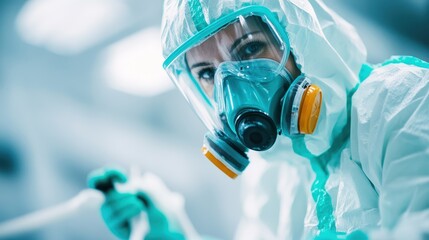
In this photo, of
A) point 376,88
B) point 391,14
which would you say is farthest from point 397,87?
point 391,14

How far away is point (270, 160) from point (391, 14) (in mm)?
1186

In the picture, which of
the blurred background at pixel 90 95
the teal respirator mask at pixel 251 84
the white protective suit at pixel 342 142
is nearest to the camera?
the white protective suit at pixel 342 142

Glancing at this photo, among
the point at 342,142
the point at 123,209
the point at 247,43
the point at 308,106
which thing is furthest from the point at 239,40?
the point at 123,209

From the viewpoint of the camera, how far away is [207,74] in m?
1.24

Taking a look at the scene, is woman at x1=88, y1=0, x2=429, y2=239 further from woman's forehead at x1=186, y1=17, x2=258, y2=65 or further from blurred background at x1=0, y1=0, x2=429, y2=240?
blurred background at x1=0, y1=0, x2=429, y2=240

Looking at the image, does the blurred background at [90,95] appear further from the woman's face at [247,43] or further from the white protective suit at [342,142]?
the woman's face at [247,43]

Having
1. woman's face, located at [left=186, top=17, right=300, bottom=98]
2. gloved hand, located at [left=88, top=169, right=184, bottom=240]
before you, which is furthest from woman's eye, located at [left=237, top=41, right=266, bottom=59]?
gloved hand, located at [left=88, top=169, right=184, bottom=240]

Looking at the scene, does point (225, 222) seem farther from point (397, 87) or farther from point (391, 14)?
point (397, 87)

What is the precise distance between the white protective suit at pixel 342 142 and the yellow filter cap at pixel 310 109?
0.06 metres

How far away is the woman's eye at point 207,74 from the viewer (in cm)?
122

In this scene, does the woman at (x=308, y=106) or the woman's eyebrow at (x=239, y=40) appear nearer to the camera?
the woman at (x=308, y=106)

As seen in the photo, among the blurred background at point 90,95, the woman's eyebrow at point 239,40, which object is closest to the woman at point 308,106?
the woman's eyebrow at point 239,40

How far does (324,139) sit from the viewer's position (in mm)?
1142

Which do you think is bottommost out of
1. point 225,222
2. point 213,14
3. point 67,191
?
point 225,222
